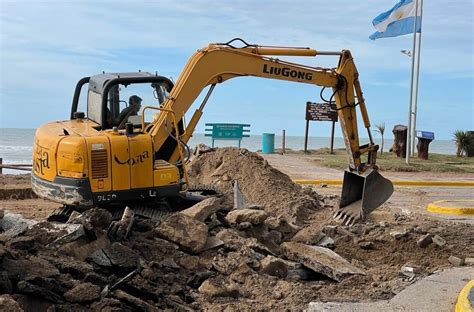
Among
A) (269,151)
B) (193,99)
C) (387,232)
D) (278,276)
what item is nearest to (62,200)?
(193,99)

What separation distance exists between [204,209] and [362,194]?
13.4ft

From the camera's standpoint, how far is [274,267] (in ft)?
27.1

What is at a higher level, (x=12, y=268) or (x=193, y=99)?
(x=193, y=99)

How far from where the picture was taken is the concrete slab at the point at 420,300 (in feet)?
22.4

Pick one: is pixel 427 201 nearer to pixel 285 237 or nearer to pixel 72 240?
pixel 285 237

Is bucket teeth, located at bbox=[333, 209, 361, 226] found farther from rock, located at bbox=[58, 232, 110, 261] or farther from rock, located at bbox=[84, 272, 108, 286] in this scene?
rock, located at bbox=[84, 272, 108, 286]

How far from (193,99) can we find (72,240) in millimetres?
3564

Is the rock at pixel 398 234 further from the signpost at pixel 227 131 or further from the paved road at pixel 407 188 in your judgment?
the signpost at pixel 227 131

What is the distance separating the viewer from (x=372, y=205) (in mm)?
11891

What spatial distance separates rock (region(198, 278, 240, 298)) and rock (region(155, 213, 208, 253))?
0.83 metres

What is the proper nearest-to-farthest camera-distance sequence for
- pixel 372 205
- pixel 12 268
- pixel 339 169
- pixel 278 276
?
pixel 12 268 → pixel 278 276 → pixel 372 205 → pixel 339 169

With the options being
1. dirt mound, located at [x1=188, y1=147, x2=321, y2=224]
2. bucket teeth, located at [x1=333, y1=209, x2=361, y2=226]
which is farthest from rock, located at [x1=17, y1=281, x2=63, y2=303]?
dirt mound, located at [x1=188, y1=147, x2=321, y2=224]

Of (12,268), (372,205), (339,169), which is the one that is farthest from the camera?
(339,169)

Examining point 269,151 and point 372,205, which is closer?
point 372,205
